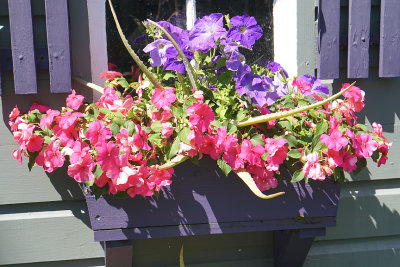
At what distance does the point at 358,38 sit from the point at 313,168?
22.9 inches

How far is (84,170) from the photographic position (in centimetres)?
142

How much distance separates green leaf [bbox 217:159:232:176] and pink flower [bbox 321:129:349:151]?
289 mm

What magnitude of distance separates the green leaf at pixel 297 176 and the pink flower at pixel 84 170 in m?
0.59

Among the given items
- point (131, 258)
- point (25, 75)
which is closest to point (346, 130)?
point (131, 258)

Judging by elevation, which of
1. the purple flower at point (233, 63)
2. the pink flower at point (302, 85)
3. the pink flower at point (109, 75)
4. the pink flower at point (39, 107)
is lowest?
the pink flower at point (39, 107)

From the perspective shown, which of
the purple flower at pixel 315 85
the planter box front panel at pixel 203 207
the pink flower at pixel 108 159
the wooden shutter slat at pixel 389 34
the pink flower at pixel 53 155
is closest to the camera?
the pink flower at pixel 108 159

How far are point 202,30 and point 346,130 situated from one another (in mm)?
533

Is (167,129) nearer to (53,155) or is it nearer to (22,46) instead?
(53,155)

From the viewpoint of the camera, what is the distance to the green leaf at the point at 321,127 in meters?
1.53

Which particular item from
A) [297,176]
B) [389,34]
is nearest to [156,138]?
[297,176]

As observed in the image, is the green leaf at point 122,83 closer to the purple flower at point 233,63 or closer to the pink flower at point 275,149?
the purple flower at point 233,63

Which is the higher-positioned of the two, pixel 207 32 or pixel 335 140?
pixel 207 32

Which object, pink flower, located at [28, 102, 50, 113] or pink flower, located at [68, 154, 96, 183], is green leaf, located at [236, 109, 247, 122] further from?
pink flower, located at [28, 102, 50, 113]

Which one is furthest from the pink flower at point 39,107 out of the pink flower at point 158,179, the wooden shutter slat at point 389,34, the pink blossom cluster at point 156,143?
the wooden shutter slat at point 389,34
